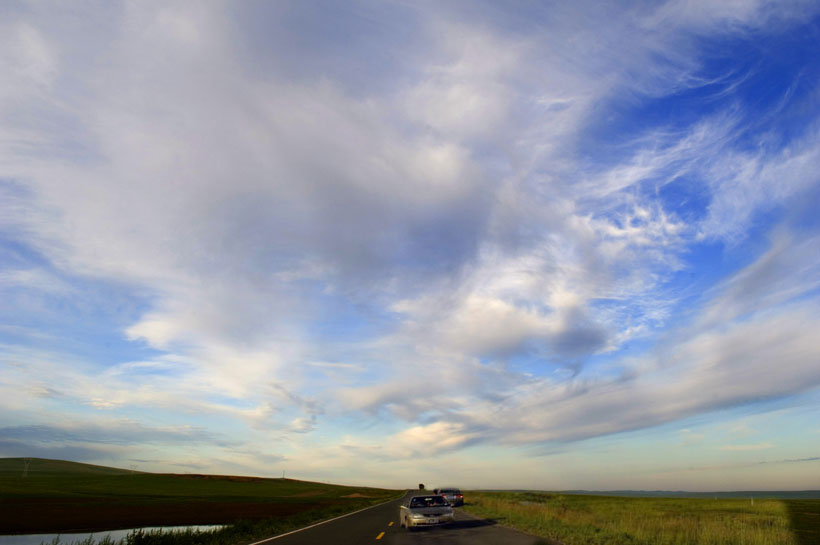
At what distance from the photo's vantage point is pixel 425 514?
20859 mm

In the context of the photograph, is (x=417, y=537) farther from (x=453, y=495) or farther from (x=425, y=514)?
(x=453, y=495)

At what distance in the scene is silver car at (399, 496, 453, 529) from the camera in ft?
67.8

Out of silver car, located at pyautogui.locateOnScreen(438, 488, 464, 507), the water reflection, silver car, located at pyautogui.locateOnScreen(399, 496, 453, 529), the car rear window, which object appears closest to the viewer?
silver car, located at pyautogui.locateOnScreen(399, 496, 453, 529)

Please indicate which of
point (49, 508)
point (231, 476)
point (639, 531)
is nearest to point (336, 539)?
point (639, 531)

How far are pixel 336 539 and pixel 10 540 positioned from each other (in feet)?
110

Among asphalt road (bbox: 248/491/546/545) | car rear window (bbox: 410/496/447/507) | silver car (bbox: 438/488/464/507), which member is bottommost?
silver car (bbox: 438/488/464/507)

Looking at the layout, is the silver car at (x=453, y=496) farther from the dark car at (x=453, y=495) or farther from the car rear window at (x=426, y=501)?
the car rear window at (x=426, y=501)

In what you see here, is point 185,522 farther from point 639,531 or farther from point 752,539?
point 752,539

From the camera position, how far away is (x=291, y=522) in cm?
2539

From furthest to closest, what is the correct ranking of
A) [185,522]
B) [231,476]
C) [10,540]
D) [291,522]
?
[231,476], [185,522], [10,540], [291,522]

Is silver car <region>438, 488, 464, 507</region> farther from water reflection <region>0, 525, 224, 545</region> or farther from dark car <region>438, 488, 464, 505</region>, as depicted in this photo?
water reflection <region>0, 525, 224, 545</region>

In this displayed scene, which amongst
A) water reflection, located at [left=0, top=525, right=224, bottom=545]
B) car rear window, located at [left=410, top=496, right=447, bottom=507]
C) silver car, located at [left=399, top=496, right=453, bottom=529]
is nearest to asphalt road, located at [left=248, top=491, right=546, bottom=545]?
silver car, located at [left=399, top=496, right=453, bottom=529]

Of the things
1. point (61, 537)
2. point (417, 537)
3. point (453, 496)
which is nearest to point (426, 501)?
point (417, 537)

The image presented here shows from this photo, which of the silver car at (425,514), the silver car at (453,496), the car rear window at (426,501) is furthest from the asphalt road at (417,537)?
the silver car at (453,496)
